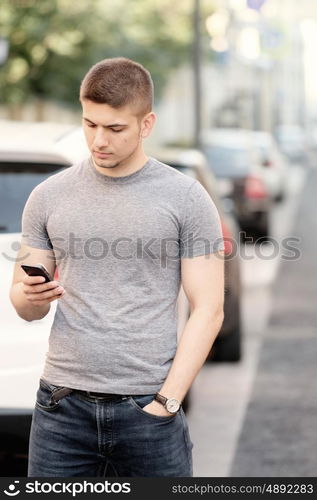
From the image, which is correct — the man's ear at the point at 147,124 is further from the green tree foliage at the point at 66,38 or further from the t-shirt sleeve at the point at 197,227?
the green tree foliage at the point at 66,38

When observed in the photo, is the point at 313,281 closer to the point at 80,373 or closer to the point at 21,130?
the point at 21,130

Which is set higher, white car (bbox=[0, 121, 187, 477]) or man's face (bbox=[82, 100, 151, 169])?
man's face (bbox=[82, 100, 151, 169])

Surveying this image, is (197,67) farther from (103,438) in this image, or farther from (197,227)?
(103,438)

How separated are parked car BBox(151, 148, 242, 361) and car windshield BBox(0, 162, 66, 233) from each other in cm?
287

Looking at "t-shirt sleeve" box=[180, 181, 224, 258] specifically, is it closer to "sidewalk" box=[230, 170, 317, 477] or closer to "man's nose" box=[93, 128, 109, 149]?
"man's nose" box=[93, 128, 109, 149]

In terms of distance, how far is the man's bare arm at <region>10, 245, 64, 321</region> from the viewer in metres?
3.30

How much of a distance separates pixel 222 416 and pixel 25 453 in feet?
9.28

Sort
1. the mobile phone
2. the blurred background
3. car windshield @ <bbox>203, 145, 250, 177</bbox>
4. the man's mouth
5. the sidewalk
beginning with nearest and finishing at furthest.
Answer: the mobile phone → the man's mouth → the blurred background → the sidewalk → car windshield @ <bbox>203, 145, 250, 177</bbox>

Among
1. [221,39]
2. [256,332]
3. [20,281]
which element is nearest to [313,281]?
[256,332]

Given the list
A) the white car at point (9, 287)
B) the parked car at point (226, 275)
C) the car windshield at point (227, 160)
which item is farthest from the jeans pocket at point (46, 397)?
the car windshield at point (227, 160)

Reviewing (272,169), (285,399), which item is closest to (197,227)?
(285,399)

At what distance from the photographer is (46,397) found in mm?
3496

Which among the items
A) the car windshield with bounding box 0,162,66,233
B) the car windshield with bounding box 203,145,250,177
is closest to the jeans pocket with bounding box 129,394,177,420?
the car windshield with bounding box 0,162,66,233

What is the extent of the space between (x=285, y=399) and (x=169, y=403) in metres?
4.65
